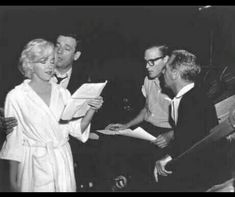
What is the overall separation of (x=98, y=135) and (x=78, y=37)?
2.69ft

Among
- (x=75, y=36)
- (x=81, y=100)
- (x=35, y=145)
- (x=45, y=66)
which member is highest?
(x=75, y=36)

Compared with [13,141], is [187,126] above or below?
above

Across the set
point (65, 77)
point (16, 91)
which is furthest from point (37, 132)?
point (65, 77)

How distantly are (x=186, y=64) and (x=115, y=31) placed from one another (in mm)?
641

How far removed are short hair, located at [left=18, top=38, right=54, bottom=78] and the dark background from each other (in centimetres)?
5

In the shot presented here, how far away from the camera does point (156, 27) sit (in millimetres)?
3391

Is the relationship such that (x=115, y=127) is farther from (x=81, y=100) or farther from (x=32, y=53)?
(x=32, y=53)

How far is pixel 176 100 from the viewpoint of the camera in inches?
134

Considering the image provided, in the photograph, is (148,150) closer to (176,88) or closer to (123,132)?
(123,132)

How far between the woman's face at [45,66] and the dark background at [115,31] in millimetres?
139

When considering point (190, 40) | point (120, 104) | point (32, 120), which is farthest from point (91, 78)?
point (190, 40)

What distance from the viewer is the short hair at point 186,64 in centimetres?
339

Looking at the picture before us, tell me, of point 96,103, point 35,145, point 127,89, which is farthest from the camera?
point 127,89

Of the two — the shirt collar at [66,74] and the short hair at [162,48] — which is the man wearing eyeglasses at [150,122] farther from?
the shirt collar at [66,74]
